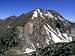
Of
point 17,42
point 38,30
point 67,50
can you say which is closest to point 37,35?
point 38,30

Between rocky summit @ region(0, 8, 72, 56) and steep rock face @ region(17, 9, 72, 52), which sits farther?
steep rock face @ region(17, 9, 72, 52)

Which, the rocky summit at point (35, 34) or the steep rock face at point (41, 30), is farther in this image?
the steep rock face at point (41, 30)

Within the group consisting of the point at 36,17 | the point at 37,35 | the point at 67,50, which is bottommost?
the point at 67,50

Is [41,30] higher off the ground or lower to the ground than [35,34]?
higher

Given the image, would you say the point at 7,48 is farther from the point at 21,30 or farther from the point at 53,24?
the point at 53,24

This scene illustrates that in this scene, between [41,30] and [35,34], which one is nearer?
[35,34]
